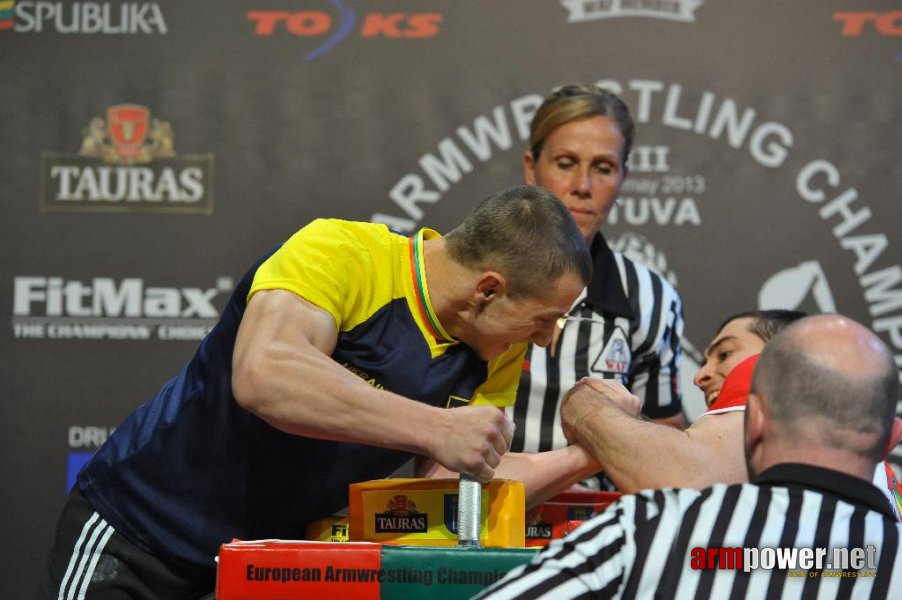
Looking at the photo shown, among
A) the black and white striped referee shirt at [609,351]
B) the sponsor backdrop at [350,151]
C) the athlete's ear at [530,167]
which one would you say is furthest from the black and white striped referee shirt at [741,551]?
the sponsor backdrop at [350,151]

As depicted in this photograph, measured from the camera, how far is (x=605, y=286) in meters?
2.88

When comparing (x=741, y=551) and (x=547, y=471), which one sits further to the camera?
(x=547, y=471)

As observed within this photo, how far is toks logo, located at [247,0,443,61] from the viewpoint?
3535 mm

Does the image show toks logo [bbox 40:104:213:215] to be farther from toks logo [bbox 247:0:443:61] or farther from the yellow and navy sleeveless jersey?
the yellow and navy sleeveless jersey

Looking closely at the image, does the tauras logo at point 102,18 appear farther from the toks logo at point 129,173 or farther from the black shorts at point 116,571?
the black shorts at point 116,571

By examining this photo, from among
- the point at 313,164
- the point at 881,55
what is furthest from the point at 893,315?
the point at 313,164

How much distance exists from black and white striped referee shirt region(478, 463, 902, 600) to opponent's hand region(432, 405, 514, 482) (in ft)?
1.19

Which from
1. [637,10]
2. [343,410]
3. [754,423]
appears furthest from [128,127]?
[754,423]

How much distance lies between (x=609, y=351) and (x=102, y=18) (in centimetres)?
193

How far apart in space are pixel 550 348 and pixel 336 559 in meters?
1.41

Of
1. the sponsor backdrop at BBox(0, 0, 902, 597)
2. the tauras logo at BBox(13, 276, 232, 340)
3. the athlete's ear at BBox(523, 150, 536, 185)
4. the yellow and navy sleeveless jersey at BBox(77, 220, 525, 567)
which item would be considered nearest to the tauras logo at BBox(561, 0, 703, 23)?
the sponsor backdrop at BBox(0, 0, 902, 597)

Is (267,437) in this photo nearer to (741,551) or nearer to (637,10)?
(741,551)

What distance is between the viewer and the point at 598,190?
2.87m

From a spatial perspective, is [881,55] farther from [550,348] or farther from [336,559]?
[336,559]
